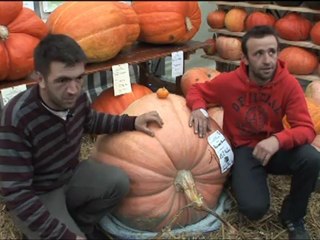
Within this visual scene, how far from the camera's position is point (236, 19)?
9.28ft

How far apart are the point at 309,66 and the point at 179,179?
144cm

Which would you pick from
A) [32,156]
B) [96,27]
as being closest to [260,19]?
[96,27]

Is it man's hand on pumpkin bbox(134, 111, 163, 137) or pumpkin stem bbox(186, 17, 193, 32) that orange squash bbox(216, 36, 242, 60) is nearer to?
pumpkin stem bbox(186, 17, 193, 32)

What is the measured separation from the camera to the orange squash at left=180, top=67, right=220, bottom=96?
2266mm

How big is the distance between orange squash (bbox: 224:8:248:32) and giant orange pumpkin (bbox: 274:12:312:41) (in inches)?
11.2

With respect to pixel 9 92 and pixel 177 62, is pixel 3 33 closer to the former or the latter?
pixel 9 92

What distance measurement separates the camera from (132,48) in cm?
219

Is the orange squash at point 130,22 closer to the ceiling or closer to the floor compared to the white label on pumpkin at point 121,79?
closer to the ceiling

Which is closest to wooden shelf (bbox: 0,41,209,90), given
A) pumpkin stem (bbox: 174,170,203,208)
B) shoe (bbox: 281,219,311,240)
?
pumpkin stem (bbox: 174,170,203,208)

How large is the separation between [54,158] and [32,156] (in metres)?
0.08

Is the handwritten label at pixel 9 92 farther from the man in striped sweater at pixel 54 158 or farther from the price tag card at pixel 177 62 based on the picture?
the price tag card at pixel 177 62

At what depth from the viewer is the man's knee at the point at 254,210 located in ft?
4.74

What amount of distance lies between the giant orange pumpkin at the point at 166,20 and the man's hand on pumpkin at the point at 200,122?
2.14 feet

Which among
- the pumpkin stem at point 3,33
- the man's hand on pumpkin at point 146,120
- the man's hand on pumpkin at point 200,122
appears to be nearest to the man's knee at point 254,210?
the man's hand on pumpkin at point 200,122
